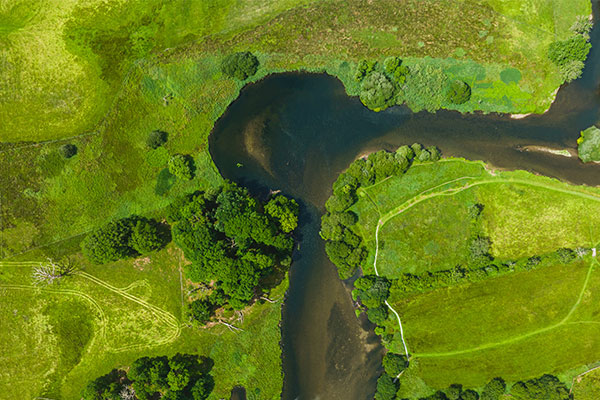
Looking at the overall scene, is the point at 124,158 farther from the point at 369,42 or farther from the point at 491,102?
the point at 491,102

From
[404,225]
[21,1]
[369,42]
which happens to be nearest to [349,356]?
[404,225]

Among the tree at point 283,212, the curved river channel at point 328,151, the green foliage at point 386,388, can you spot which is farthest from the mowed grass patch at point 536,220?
the tree at point 283,212

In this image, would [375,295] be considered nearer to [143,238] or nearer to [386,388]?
[386,388]

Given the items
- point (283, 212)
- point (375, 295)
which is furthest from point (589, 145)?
point (283, 212)

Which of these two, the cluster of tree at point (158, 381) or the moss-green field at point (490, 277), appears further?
the moss-green field at point (490, 277)

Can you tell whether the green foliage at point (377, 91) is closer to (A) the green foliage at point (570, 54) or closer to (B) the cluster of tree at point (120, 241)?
(A) the green foliage at point (570, 54)

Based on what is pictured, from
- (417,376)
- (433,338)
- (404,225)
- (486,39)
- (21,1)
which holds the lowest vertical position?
(417,376)
